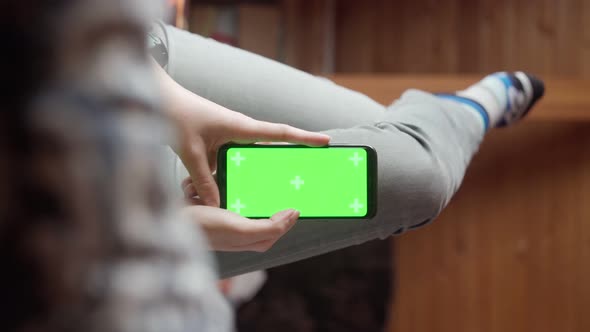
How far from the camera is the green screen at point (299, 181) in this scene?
62 centimetres

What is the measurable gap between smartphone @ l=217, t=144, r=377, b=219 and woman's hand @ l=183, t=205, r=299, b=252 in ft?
0.09

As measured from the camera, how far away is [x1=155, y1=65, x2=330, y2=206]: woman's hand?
1.91 ft

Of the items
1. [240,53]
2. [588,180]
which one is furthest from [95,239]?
[588,180]

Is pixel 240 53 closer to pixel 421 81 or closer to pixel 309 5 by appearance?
pixel 421 81

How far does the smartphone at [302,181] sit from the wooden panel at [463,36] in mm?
1166

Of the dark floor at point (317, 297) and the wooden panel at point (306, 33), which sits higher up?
the wooden panel at point (306, 33)

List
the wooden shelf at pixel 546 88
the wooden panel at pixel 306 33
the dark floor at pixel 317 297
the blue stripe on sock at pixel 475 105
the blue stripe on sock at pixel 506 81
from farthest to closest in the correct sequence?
the wooden panel at pixel 306 33 → the dark floor at pixel 317 297 → the wooden shelf at pixel 546 88 → the blue stripe on sock at pixel 506 81 → the blue stripe on sock at pixel 475 105

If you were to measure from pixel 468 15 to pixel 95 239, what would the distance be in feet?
5.38

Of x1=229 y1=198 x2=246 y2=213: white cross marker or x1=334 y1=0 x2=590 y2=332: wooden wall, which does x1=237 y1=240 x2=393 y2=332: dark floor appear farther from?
x1=229 y1=198 x2=246 y2=213: white cross marker

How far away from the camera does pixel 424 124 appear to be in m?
0.72

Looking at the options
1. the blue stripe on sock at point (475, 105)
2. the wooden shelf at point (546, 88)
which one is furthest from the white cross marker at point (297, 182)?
the wooden shelf at point (546, 88)

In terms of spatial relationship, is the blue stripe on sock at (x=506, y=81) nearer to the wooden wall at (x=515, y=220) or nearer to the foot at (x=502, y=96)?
the foot at (x=502, y=96)

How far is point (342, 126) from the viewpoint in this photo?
0.78 m

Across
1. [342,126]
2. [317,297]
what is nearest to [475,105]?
[342,126]
